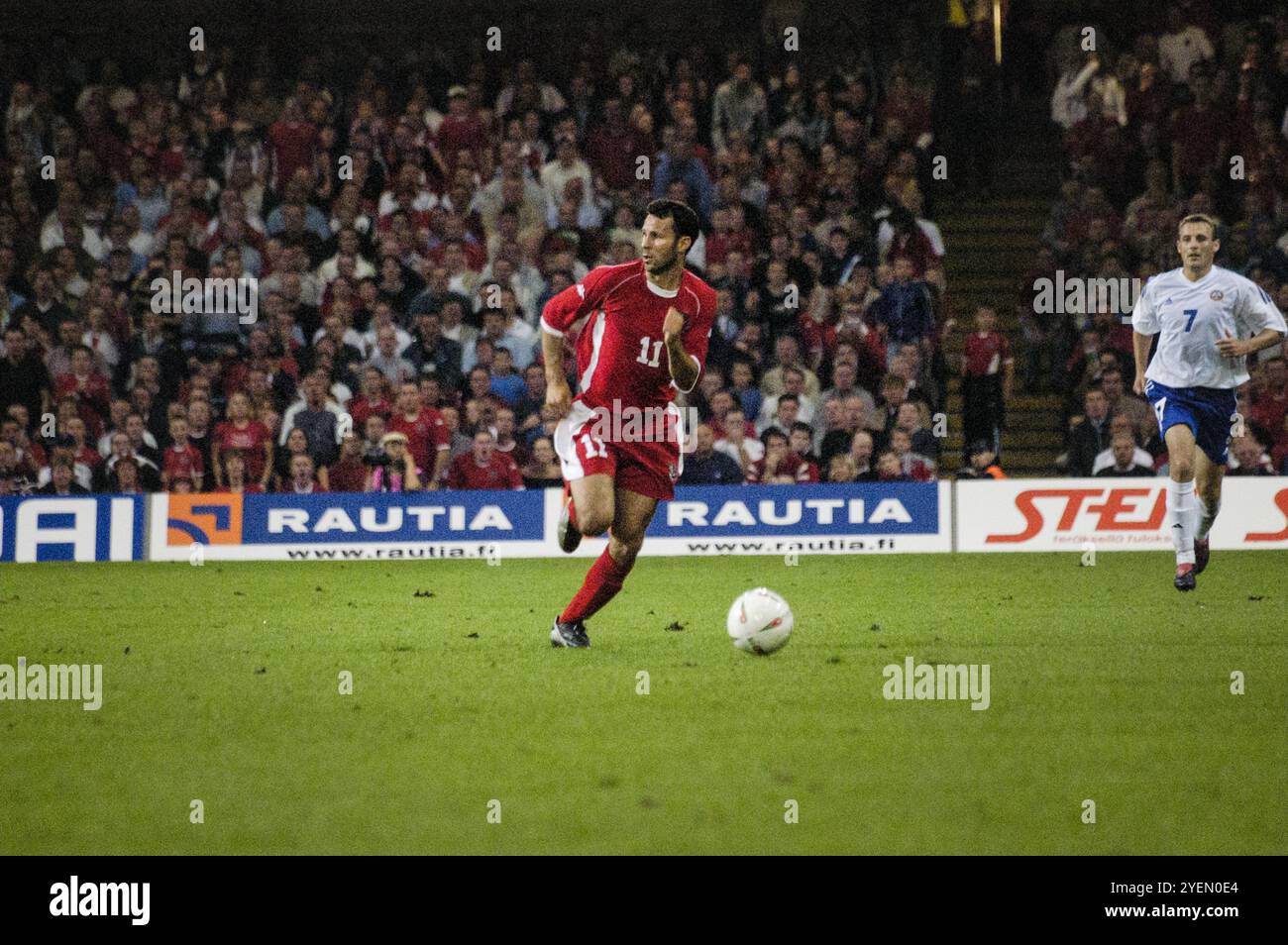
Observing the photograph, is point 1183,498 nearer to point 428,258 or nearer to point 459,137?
point 428,258

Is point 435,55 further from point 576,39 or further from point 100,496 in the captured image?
point 100,496

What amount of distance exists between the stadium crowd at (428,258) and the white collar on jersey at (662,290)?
25.3ft

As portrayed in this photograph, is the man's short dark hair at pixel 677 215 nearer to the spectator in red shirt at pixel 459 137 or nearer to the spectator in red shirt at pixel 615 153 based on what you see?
the spectator in red shirt at pixel 615 153

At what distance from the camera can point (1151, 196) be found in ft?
62.2

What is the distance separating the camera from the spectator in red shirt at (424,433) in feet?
57.4

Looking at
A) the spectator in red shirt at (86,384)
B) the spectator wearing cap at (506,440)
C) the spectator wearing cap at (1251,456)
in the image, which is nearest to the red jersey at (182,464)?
the spectator in red shirt at (86,384)

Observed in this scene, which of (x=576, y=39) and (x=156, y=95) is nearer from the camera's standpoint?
(x=156, y=95)

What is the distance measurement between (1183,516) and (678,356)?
4.94 metres

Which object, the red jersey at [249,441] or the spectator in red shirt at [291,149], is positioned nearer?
the red jersey at [249,441]

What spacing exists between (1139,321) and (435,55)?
11.9m

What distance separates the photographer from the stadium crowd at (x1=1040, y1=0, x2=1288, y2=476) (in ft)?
56.2

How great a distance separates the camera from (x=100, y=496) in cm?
1698

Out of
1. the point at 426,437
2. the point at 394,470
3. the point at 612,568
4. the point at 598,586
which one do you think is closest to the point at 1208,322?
the point at 612,568

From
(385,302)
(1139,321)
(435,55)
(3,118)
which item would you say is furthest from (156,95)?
(1139,321)
